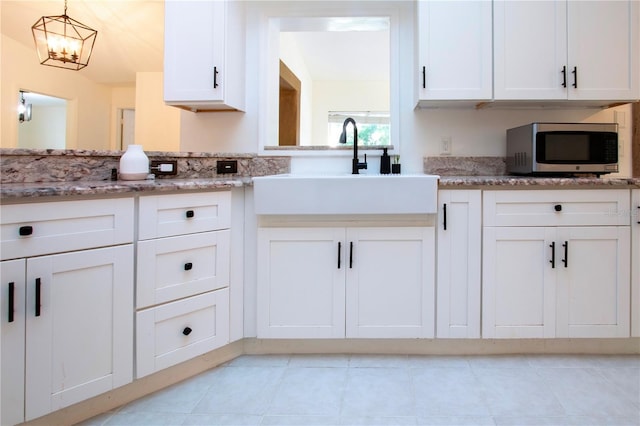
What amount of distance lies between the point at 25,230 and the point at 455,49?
206cm

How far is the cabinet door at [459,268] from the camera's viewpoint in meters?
1.82

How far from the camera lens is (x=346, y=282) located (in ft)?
5.96

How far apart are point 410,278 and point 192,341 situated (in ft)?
3.39

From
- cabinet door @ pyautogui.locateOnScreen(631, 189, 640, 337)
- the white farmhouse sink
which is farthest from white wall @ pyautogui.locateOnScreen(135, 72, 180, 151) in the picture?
cabinet door @ pyautogui.locateOnScreen(631, 189, 640, 337)

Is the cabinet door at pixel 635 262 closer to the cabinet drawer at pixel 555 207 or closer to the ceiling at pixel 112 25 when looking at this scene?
the cabinet drawer at pixel 555 207

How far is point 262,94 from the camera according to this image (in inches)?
92.9

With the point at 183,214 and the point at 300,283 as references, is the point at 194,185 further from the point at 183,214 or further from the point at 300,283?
the point at 300,283

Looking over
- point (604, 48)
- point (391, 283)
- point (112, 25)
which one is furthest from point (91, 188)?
point (112, 25)

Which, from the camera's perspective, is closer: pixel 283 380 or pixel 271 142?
pixel 283 380

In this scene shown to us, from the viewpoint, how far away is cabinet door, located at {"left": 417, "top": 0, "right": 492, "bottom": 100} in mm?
2008

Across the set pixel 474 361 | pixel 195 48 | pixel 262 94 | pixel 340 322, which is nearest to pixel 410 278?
pixel 340 322

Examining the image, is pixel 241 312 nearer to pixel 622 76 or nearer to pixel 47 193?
pixel 47 193

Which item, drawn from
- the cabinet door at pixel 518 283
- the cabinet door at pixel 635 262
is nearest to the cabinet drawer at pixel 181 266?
the cabinet door at pixel 518 283

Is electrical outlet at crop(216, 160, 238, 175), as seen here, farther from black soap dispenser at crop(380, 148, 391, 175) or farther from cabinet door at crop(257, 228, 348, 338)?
black soap dispenser at crop(380, 148, 391, 175)
